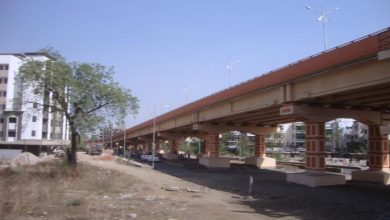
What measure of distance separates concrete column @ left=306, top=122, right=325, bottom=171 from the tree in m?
14.9

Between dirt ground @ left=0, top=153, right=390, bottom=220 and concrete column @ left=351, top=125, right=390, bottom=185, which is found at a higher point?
concrete column @ left=351, top=125, right=390, bottom=185

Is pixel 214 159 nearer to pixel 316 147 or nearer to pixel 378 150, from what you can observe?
pixel 378 150

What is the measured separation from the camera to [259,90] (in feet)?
131

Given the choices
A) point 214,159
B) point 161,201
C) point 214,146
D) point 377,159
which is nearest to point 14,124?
point 214,146

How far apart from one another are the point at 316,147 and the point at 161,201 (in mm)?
16946

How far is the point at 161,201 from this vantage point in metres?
23.3

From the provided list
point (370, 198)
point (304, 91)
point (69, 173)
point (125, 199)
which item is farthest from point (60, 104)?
point (370, 198)

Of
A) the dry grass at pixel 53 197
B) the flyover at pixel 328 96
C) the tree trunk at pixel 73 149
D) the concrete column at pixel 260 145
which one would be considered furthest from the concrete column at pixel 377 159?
the concrete column at pixel 260 145

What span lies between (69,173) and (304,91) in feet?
57.9

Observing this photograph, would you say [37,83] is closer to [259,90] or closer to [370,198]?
[259,90]

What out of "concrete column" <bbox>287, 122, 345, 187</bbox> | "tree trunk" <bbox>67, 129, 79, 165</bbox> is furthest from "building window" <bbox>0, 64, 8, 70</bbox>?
"concrete column" <bbox>287, 122, 345, 187</bbox>

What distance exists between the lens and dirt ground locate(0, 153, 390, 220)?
16.6 metres

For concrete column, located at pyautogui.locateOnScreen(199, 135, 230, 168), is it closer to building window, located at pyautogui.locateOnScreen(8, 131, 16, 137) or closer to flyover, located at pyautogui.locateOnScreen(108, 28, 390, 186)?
flyover, located at pyautogui.locateOnScreen(108, 28, 390, 186)

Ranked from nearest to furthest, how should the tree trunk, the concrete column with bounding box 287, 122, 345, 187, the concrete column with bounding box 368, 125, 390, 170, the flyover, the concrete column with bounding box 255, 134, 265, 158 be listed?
the flyover, the concrete column with bounding box 287, 122, 345, 187, the tree trunk, the concrete column with bounding box 368, 125, 390, 170, the concrete column with bounding box 255, 134, 265, 158
